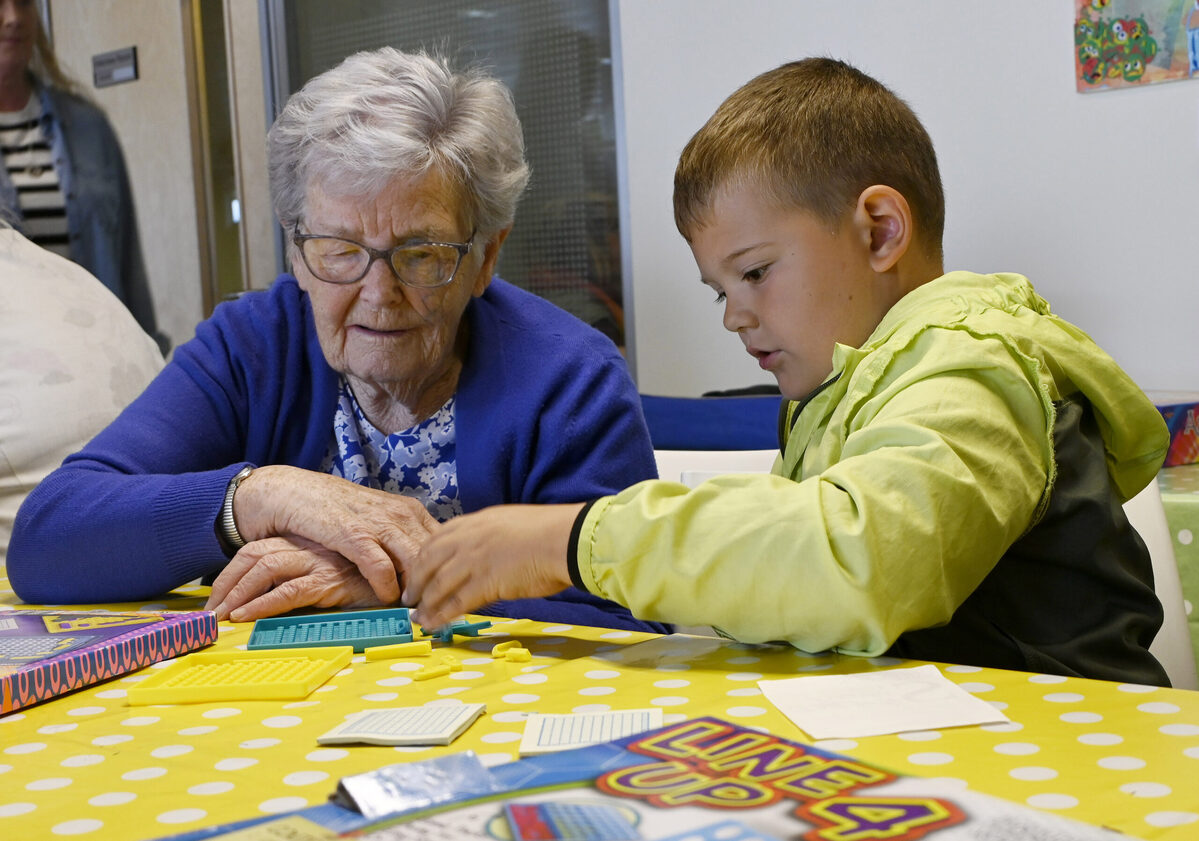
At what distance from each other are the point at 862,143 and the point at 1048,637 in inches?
21.3

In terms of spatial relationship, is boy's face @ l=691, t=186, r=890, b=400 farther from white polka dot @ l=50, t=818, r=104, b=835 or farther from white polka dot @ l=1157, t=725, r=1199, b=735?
white polka dot @ l=50, t=818, r=104, b=835

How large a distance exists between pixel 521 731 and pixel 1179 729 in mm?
373

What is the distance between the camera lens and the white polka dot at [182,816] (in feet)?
1.96

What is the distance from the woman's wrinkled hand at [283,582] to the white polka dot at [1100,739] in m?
0.73

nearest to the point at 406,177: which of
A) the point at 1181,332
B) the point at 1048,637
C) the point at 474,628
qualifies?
the point at 474,628

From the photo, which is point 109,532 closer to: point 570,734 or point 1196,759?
point 570,734

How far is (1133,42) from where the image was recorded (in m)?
2.65

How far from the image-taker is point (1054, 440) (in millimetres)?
978

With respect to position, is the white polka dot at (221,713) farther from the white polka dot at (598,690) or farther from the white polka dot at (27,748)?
the white polka dot at (598,690)

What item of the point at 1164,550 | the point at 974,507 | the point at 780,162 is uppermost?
the point at 780,162

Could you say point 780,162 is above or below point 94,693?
above

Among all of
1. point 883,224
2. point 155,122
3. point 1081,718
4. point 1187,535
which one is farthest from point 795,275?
point 155,122

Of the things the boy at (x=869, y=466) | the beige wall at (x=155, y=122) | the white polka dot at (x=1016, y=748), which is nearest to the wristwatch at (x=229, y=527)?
the boy at (x=869, y=466)

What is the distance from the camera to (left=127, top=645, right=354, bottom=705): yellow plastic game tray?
837 mm
